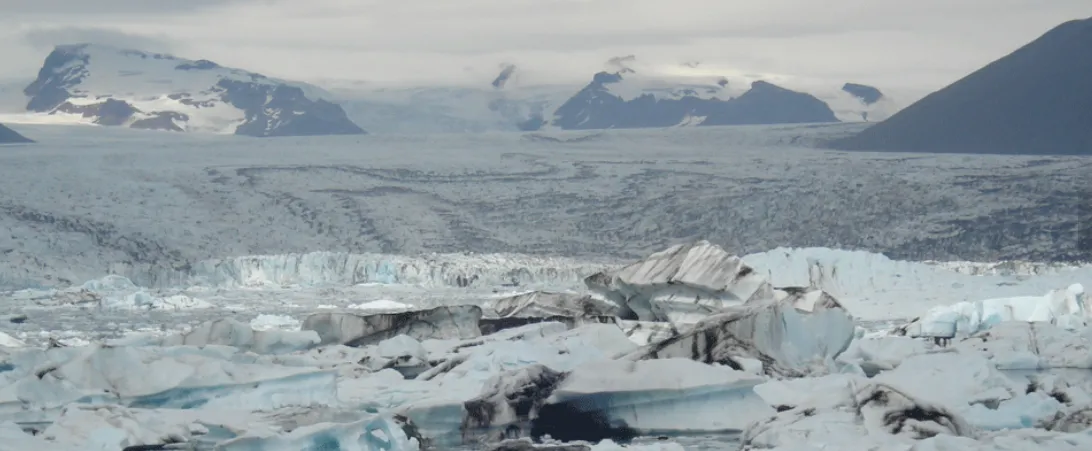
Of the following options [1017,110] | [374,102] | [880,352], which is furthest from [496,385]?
[374,102]

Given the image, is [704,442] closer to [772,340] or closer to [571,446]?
[571,446]

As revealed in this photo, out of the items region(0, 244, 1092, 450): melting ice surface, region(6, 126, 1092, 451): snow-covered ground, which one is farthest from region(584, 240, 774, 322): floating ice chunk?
region(0, 244, 1092, 450): melting ice surface

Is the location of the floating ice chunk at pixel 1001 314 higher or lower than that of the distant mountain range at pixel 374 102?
lower

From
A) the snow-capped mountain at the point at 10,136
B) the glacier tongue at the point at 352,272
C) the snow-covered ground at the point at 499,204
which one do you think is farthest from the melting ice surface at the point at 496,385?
the snow-capped mountain at the point at 10,136

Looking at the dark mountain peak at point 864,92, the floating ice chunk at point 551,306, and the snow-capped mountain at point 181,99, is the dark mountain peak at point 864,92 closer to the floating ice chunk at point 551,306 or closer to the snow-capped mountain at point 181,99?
the snow-capped mountain at point 181,99

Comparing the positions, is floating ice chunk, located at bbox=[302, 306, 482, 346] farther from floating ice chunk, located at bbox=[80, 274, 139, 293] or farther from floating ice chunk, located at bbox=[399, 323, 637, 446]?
floating ice chunk, located at bbox=[80, 274, 139, 293]

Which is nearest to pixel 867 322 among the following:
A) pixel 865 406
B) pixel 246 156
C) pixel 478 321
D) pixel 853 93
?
pixel 478 321
